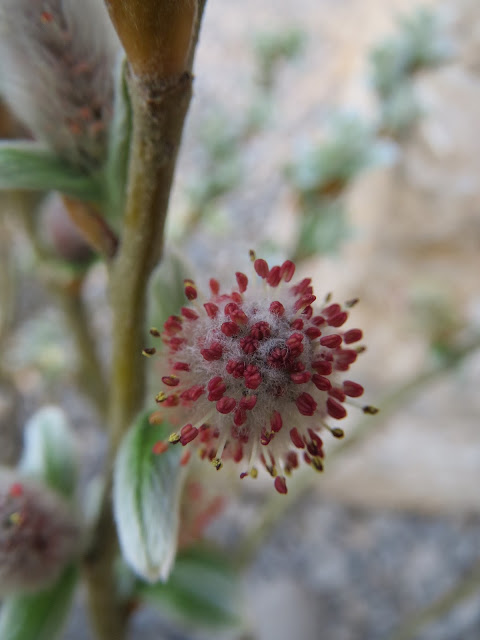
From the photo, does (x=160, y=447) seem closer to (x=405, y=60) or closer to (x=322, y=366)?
(x=322, y=366)

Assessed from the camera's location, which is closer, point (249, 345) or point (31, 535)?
point (249, 345)

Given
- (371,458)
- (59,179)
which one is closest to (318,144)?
(59,179)

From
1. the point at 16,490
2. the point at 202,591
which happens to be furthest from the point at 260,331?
the point at 202,591

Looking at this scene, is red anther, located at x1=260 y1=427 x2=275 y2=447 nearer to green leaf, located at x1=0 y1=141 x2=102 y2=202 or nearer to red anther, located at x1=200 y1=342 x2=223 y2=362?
red anther, located at x1=200 y1=342 x2=223 y2=362

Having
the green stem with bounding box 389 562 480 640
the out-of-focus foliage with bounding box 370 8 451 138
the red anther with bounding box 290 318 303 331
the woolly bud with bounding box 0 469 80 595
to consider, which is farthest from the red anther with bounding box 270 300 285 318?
the green stem with bounding box 389 562 480 640

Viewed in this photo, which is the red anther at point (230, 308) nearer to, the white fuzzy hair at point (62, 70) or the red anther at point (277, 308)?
the red anther at point (277, 308)

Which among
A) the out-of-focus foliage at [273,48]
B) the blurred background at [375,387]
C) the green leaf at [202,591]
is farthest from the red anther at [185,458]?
the out-of-focus foliage at [273,48]
